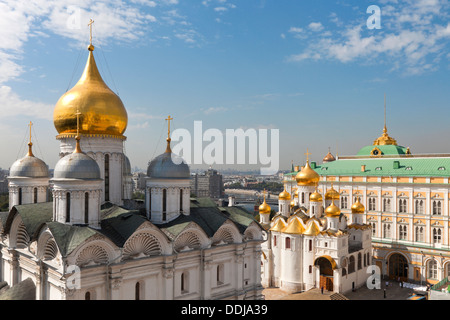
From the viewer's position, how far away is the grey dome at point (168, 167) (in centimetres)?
1884

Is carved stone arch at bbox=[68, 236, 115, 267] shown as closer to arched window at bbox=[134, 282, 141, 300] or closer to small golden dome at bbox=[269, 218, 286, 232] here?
arched window at bbox=[134, 282, 141, 300]

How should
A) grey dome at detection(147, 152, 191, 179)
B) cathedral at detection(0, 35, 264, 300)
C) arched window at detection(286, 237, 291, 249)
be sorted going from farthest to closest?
arched window at detection(286, 237, 291, 249) < grey dome at detection(147, 152, 191, 179) < cathedral at detection(0, 35, 264, 300)

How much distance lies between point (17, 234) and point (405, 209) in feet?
99.4

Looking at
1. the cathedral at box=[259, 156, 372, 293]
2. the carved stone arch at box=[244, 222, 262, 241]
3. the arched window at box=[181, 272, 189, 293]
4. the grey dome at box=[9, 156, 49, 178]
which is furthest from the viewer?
the cathedral at box=[259, 156, 372, 293]

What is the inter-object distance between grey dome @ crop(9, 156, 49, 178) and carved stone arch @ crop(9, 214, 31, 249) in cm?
402

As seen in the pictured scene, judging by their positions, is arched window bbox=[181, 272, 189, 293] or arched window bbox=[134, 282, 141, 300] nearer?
arched window bbox=[134, 282, 141, 300]

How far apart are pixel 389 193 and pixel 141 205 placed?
23260 mm

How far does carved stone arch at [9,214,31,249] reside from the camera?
18219mm

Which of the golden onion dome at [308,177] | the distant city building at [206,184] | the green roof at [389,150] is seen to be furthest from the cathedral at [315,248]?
the distant city building at [206,184]

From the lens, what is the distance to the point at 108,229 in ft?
54.3

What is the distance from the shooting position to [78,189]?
16188mm

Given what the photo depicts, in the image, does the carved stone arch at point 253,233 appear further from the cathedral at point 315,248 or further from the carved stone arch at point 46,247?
the carved stone arch at point 46,247

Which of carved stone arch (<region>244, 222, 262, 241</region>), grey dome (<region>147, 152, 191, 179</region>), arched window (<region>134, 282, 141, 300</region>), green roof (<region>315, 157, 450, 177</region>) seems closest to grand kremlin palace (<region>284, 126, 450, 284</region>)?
green roof (<region>315, 157, 450, 177</region>)
